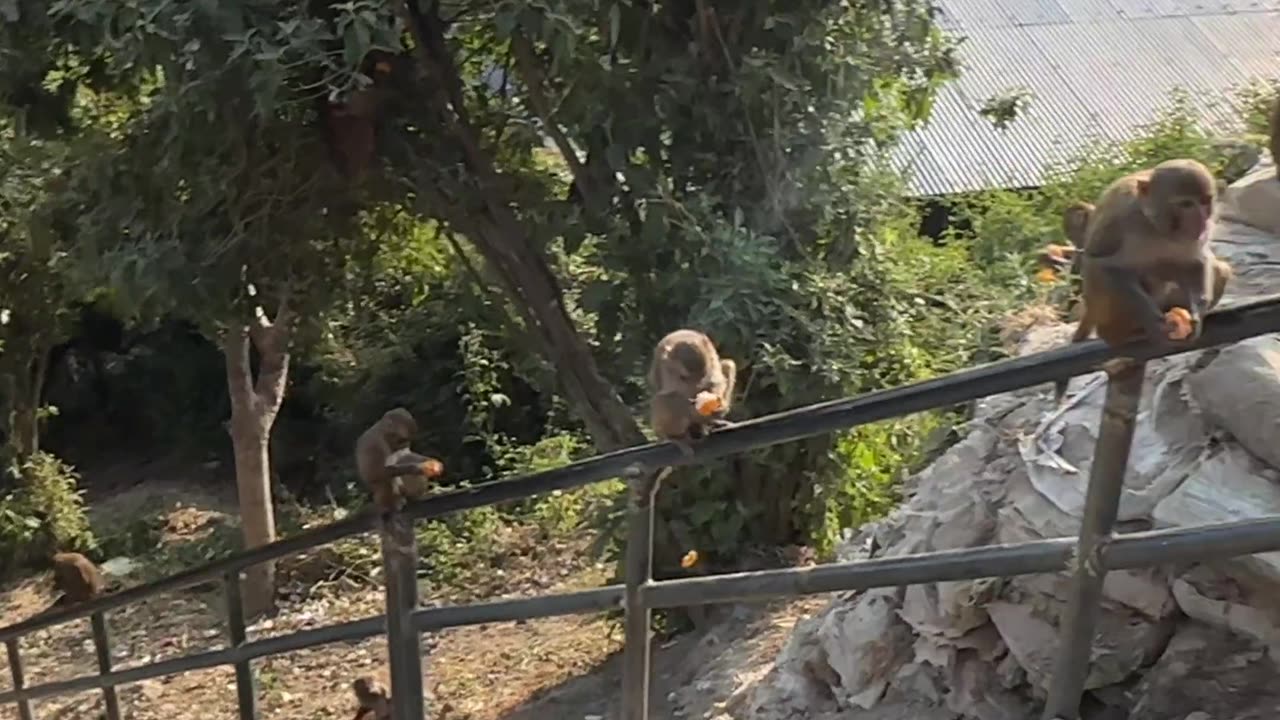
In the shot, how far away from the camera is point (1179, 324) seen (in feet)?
4.78

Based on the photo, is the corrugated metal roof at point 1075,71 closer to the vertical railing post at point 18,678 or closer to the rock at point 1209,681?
the vertical railing post at point 18,678

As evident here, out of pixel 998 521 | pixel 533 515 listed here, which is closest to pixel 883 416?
pixel 998 521

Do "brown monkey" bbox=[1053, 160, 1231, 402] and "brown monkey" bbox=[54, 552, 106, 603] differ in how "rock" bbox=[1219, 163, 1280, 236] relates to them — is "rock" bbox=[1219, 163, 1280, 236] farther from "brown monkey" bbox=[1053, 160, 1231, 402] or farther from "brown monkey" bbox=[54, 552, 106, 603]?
"brown monkey" bbox=[54, 552, 106, 603]

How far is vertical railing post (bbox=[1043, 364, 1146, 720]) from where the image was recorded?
5.11ft

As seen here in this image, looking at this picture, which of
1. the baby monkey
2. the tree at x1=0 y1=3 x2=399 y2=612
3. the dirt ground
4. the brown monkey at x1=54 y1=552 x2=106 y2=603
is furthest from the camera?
the brown monkey at x1=54 y1=552 x2=106 y2=603

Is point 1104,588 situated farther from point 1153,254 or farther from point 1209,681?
point 1153,254

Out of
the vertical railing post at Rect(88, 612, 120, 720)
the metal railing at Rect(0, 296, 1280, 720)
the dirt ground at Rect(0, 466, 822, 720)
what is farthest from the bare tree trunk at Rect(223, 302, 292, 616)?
the metal railing at Rect(0, 296, 1280, 720)

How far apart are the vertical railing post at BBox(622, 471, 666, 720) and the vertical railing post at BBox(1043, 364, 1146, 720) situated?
630 millimetres

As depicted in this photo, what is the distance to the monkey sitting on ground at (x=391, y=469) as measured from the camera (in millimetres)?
2707

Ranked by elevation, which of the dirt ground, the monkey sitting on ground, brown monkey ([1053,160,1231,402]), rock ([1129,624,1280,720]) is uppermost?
brown monkey ([1053,160,1231,402])

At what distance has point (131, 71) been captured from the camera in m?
4.00

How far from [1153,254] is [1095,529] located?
38 cm

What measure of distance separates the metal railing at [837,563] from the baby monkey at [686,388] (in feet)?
0.76

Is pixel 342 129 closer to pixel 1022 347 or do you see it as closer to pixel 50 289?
pixel 1022 347
